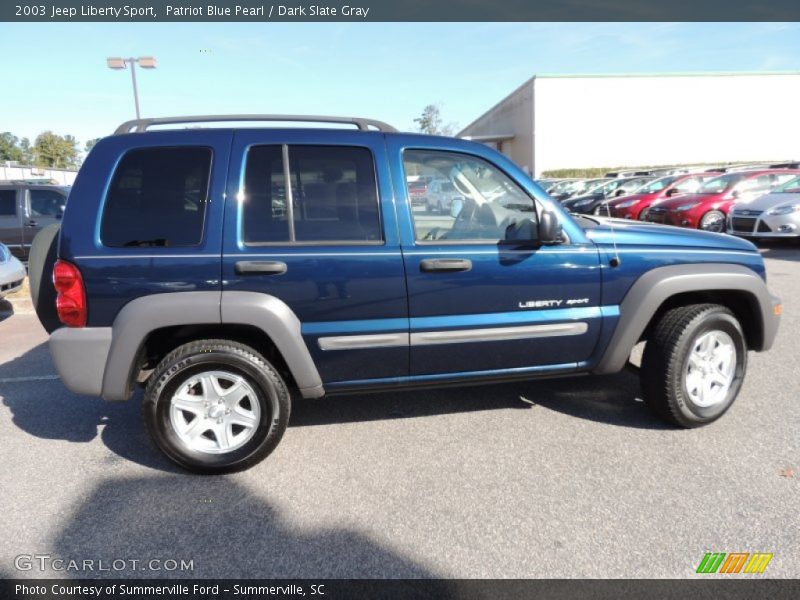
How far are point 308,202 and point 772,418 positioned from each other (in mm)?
3317

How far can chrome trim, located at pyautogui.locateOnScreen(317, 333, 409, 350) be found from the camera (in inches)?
116

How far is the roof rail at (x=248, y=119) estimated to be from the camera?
3.03m

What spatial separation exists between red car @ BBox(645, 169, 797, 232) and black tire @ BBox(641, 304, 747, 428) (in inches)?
365

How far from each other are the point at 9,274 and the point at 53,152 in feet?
293

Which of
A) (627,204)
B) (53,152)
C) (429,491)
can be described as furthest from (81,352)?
(53,152)

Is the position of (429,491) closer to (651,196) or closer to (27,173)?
(651,196)

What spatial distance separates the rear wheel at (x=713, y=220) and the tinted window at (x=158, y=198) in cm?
1176

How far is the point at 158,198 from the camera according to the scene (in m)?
2.89

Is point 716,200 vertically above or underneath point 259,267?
above

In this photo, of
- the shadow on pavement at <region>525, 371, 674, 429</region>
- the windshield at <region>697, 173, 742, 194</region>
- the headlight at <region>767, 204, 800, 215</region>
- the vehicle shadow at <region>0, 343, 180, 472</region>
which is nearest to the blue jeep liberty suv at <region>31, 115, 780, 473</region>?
the shadow on pavement at <region>525, 371, 674, 429</region>

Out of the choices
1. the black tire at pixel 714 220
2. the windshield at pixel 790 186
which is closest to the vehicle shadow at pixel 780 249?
the black tire at pixel 714 220

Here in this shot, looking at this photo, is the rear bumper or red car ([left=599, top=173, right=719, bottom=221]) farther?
red car ([left=599, top=173, right=719, bottom=221])

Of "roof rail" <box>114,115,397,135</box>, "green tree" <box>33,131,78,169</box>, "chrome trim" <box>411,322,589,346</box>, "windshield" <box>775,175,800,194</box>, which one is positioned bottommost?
"chrome trim" <box>411,322,589,346</box>

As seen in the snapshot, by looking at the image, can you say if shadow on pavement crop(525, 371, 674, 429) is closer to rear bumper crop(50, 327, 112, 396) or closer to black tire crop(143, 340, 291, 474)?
black tire crop(143, 340, 291, 474)
